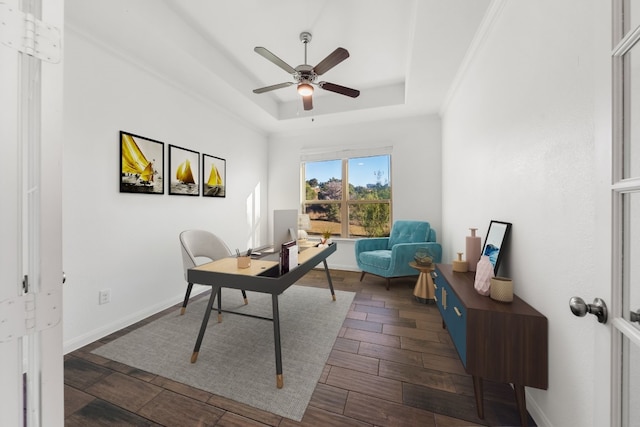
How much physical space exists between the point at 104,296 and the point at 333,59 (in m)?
2.95

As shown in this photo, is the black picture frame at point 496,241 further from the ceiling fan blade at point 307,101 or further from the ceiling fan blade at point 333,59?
the ceiling fan blade at point 307,101

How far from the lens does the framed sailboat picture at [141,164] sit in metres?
2.32

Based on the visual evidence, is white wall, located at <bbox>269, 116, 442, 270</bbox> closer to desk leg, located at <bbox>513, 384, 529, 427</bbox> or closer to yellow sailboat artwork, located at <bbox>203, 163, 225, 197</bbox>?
yellow sailboat artwork, located at <bbox>203, 163, 225, 197</bbox>

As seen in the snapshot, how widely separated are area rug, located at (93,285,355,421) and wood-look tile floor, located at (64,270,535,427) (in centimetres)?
6

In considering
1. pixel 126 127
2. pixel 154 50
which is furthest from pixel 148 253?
pixel 154 50

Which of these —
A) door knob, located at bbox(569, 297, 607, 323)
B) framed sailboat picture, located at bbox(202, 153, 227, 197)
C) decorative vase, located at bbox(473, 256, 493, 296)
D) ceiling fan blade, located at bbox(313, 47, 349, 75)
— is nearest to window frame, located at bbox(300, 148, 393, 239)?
framed sailboat picture, located at bbox(202, 153, 227, 197)

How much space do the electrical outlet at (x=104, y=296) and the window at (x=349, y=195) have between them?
3.19 meters

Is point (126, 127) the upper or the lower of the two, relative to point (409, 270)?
upper

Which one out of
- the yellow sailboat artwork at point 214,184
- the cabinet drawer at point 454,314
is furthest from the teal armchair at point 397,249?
the yellow sailboat artwork at point 214,184

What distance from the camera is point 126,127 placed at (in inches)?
92.4

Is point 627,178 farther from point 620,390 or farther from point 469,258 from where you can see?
point 469,258

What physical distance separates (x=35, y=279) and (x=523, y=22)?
2572mm

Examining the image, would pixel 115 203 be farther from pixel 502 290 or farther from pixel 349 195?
pixel 349 195

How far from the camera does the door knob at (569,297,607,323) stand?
2.24 ft
